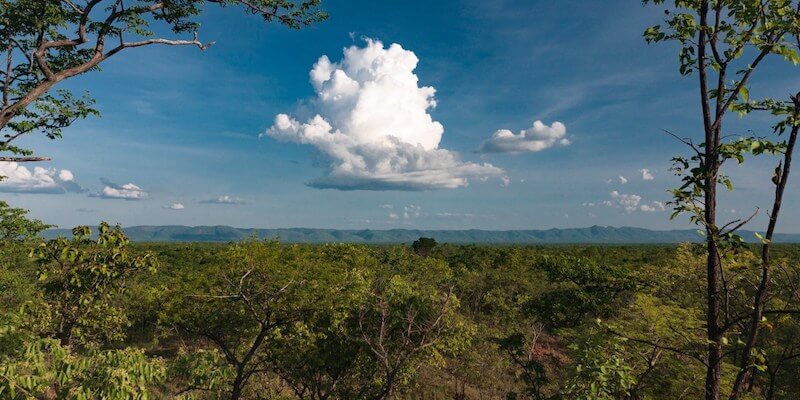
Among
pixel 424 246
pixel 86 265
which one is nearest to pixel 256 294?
pixel 86 265

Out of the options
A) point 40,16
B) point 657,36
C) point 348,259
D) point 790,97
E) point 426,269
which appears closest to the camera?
point 790,97

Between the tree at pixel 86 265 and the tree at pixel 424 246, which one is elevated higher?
the tree at pixel 86 265

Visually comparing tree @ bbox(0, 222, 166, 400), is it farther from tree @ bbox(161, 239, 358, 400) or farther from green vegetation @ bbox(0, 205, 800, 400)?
tree @ bbox(161, 239, 358, 400)

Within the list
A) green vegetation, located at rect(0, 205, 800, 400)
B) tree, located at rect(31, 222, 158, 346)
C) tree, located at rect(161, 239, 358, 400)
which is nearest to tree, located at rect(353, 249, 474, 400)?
green vegetation, located at rect(0, 205, 800, 400)

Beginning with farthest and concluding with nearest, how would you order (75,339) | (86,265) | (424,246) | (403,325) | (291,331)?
1. (424,246)
2. (75,339)
3. (291,331)
4. (403,325)
5. (86,265)

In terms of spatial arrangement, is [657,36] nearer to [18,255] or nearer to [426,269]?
[426,269]

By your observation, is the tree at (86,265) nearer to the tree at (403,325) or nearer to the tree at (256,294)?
the tree at (256,294)

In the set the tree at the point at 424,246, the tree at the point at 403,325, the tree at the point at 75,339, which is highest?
the tree at the point at 75,339

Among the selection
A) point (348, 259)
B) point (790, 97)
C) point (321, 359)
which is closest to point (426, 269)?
point (348, 259)

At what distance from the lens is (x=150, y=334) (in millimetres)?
38531

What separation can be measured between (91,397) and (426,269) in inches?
1426

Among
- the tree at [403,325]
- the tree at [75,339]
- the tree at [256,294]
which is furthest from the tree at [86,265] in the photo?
the tree at [403,325]

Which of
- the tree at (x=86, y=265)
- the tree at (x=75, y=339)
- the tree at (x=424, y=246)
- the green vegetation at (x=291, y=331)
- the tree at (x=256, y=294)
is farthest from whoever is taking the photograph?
the tree at (x=424, y=246)

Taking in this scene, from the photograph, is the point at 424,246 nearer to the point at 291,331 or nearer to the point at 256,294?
the point at 291,331
